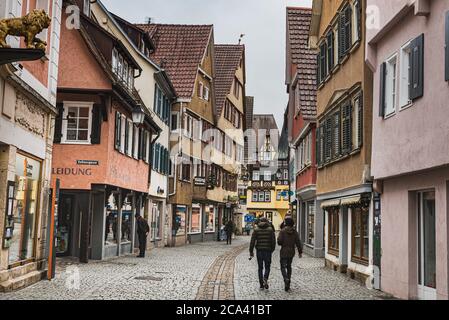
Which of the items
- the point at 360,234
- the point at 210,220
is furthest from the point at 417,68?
the point at 210,220

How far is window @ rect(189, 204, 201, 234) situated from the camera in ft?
133

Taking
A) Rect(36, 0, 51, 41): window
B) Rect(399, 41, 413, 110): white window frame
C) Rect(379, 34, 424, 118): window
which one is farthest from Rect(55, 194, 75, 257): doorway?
Rect(399, 41, 413, 110): white window frame

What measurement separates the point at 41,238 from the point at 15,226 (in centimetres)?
192

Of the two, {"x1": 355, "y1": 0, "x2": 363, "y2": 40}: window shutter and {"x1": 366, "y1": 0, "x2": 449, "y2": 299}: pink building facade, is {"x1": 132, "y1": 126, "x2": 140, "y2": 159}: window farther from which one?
{"x1": 366, "y1": 0, "x2": 449, "y2": 299}: pink building facade

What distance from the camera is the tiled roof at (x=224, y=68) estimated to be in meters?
47.6

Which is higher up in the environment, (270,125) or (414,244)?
(270,125)

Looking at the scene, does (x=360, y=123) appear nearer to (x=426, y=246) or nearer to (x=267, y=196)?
(x=426, y=246)

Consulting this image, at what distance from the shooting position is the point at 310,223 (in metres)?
30.3

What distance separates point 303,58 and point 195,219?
51.3ft

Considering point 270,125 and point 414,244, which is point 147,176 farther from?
point 270,125

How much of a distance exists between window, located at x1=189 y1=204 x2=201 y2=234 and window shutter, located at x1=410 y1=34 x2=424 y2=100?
2886cm

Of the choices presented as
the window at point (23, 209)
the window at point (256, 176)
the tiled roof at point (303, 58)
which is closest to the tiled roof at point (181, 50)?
the tiled roof at point (303, 58)

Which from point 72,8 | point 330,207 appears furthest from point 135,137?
point 330,207

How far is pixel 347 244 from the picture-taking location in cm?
1933
